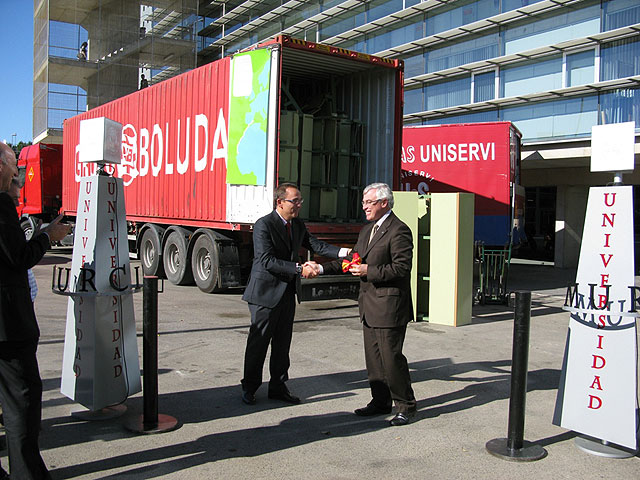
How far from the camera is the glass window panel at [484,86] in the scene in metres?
22.5

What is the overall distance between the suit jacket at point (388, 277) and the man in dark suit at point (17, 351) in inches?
95.8

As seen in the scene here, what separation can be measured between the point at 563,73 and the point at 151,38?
18120 mm

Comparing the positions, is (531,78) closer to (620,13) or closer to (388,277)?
(620,13)

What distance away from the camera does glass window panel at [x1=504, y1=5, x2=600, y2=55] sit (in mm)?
19250

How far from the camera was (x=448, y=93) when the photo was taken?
956 inches

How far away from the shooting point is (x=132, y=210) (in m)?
14.0

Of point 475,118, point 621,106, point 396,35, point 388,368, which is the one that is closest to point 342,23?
point 396,35

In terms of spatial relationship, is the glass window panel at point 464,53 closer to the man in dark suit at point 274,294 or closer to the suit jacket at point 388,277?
the man in dark suit at point 274,294

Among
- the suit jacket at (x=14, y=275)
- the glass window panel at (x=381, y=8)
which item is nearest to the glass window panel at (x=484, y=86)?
the glass window panel at (x=381, y=8)

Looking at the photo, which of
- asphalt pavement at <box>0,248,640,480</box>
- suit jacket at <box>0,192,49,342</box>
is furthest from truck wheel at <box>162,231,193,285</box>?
suit jacket at <box>0,192,49,342</box>

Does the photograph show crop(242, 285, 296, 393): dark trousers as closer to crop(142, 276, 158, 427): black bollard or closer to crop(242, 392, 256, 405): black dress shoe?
crop(242, 392, 256, 405): black dress shoe

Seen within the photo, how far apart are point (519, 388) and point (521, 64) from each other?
64.4 feet

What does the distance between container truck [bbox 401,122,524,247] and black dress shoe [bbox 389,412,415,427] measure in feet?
31.4

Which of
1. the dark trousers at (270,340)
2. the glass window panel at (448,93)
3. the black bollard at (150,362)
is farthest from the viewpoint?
the glass window panel at (448,93)
